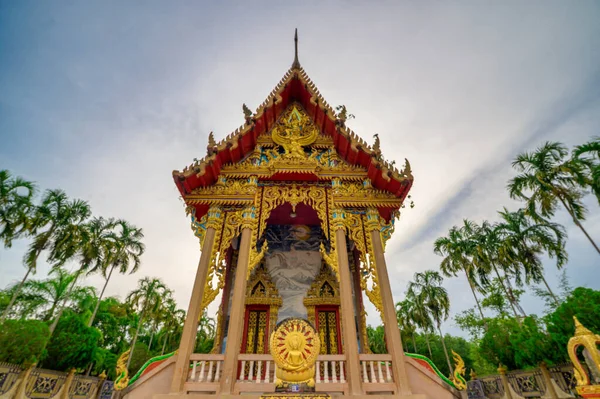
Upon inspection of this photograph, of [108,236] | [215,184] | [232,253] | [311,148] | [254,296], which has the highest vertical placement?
[108,236]

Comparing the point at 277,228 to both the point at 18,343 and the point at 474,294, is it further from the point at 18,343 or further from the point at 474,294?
the point at 474,294

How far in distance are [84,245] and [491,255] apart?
31647mm

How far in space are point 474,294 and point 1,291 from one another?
136ft

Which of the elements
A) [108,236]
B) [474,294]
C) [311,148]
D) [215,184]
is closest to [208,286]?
[215,184]

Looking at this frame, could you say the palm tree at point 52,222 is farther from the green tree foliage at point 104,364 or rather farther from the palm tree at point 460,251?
the palm tree at point 460,251

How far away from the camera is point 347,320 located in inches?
233

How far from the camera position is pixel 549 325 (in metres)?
12.2

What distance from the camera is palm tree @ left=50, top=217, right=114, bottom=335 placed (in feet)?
60.5

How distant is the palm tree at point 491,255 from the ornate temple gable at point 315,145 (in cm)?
1934

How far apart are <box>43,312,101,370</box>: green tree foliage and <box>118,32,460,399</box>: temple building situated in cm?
1342

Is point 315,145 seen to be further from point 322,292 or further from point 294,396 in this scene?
point 294,396

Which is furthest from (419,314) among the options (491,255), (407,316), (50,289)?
(50,289)

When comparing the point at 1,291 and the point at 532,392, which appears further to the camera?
the point at 1,291

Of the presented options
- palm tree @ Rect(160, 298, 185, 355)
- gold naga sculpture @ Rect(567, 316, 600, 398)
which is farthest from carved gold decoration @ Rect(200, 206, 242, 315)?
palm tree @ Rect(160, 298, 185, 355)
